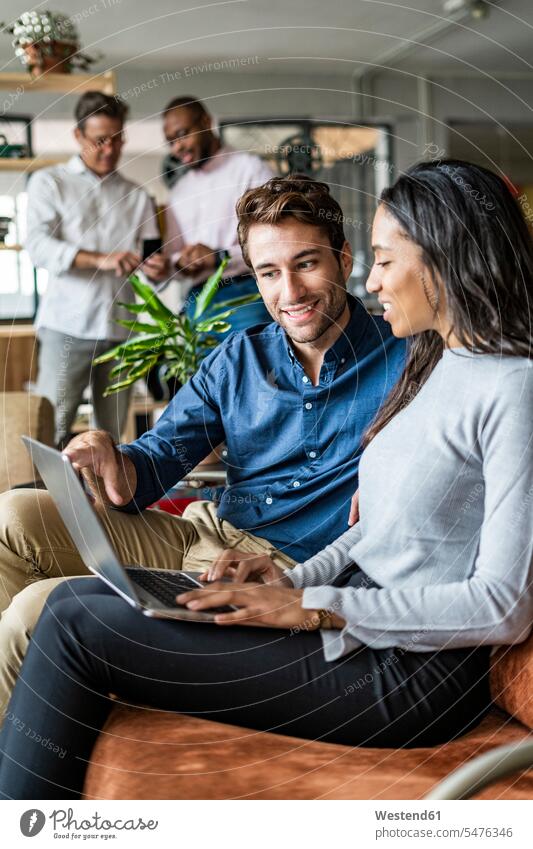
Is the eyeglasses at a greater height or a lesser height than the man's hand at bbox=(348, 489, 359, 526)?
greater

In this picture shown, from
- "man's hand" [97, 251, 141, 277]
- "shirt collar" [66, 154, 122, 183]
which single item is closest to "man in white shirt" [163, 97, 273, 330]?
"man's hand" [97, 251, 141, 277]

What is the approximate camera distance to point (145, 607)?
1.06 m

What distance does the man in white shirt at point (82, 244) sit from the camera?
3.36 m

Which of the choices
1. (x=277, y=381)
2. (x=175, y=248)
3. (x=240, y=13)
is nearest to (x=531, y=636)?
(x=277, y=381)

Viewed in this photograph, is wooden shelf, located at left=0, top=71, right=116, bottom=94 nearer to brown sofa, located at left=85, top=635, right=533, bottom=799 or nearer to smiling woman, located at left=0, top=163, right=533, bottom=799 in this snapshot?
smiling woman, located at left=0, top=163, right=533, bottom=799

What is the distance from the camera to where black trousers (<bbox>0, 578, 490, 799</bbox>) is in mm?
1065

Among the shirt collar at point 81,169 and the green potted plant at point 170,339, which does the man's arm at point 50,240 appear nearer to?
the shirt collar at point 81,169

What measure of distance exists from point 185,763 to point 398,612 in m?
0.29

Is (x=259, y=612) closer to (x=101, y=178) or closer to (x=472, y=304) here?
(x=472, y=304)

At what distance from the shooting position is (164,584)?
120 cm

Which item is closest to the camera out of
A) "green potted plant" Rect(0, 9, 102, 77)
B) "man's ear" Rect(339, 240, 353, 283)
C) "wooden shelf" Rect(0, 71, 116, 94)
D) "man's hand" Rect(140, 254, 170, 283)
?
"man's ear" Rect(339, 240, 353, 283)

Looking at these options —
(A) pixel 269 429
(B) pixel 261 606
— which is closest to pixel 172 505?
(A) pixel 269 429

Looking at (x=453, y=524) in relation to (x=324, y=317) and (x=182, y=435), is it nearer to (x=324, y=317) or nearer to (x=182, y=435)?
(x=324, y=317)

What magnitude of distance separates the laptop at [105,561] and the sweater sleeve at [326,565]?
0.49ft
